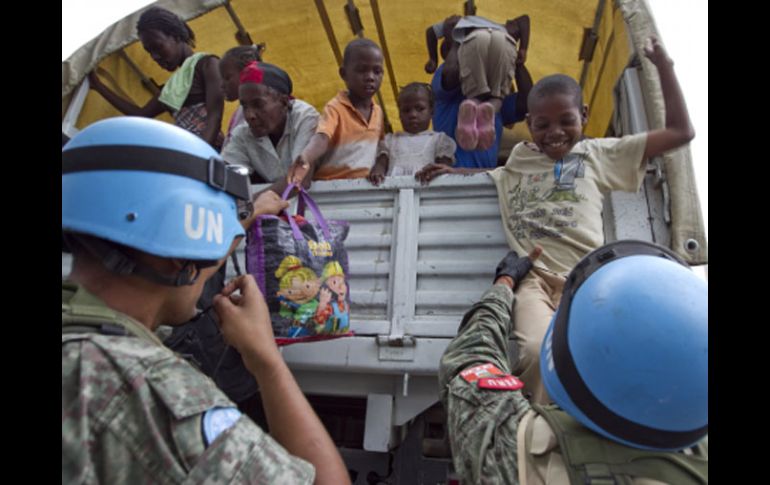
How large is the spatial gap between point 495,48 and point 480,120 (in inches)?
20.9

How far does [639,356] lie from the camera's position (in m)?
0.87

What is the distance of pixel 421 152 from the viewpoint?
2982 millimetres

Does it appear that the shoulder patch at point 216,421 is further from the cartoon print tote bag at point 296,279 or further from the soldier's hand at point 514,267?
the soldier's hand at point 514,267

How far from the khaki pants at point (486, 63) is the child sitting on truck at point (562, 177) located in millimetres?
769

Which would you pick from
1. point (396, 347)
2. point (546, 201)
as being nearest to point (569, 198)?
point (546, 201)

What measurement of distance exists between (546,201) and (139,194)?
5.41 feet

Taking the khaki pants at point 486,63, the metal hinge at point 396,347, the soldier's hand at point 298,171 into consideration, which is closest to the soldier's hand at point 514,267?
the metal hinge at point 396,347

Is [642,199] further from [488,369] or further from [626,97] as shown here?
[488,369]

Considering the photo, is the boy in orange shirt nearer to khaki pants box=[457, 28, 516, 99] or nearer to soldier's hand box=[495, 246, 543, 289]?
khaki pants box=[457, 28, 516, 99]

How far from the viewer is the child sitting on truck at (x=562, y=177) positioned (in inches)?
78.3

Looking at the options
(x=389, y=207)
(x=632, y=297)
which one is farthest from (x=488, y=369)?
(x=389, y=207)

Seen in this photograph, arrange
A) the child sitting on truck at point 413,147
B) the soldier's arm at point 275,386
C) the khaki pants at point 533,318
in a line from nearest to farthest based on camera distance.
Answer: the soldier's arm at point 275,386 → the khaki pants at point 533,318 → the child sitting on truck at point 413,147

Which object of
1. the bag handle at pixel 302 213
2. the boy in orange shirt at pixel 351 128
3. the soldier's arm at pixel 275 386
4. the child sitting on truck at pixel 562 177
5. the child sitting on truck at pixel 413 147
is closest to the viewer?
the soldier's arm at pixel 275 386

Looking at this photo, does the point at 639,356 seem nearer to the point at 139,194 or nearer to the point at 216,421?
the point at 216,421
